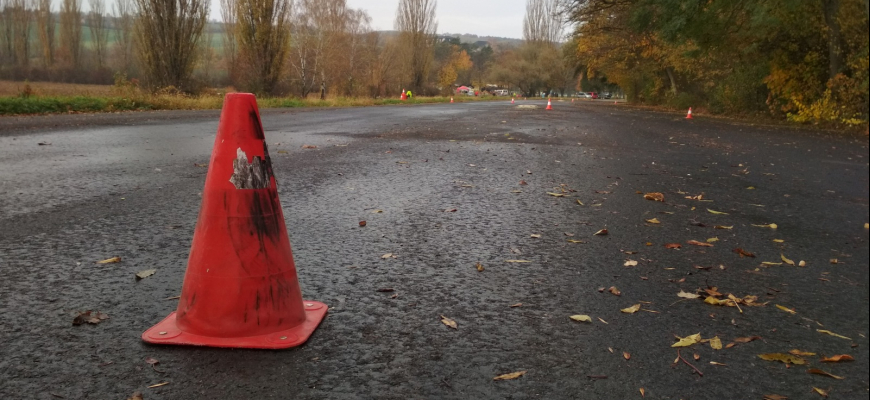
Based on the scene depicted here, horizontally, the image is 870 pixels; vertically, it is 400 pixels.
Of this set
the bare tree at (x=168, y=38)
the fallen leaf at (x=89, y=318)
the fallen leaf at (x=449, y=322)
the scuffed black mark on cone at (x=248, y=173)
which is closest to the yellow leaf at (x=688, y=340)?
the fallen leaf at (x=449, y=322)

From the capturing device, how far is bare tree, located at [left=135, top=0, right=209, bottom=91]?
77.3 ft

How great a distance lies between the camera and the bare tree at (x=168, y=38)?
2355 cm

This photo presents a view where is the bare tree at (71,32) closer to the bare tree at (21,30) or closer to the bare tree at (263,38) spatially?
the bare tree at (21,30)

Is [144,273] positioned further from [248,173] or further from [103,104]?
[103,104]

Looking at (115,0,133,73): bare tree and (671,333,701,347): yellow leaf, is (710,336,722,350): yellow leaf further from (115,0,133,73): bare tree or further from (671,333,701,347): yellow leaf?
(115,0,133,73): bare tree

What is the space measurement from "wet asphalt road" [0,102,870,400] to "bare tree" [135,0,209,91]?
677 inches

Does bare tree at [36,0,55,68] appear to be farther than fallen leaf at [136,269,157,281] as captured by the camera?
Yes

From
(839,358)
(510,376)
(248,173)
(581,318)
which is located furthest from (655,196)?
(248,173)

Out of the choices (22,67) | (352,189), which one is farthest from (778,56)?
(22,67)

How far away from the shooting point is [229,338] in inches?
104

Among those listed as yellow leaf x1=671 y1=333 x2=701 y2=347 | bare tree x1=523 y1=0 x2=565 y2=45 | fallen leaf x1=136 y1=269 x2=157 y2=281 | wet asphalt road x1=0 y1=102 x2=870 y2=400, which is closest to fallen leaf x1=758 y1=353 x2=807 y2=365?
wet asphalt road x1=0 y1=102 x2=870 y2=400

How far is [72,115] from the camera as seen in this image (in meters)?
15.6

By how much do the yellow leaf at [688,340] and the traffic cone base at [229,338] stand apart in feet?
5.63

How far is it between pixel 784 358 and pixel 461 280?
1.72 m
